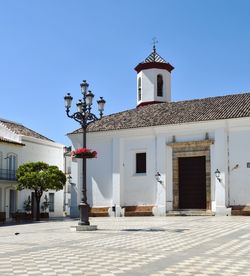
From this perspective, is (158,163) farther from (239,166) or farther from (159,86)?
(159,86)

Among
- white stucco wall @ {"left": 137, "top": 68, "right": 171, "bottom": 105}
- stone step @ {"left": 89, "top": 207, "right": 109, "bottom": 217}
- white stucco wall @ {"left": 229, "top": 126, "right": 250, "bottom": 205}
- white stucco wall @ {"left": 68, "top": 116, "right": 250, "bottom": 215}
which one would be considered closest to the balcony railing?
white stucco wall @ {"left": 68, "top": 116, "right": 250, "bottom": 215}

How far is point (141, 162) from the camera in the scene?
2997 centimetres

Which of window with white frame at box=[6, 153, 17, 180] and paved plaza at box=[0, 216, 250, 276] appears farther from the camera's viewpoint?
window with white frame at box=[6, 153, 17, 180]

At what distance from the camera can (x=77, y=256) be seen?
9164 mm

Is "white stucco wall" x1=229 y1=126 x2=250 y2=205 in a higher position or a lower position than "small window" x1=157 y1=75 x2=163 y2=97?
lower

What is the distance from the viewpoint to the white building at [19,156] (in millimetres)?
30661

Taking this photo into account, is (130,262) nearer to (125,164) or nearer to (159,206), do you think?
(159,206)

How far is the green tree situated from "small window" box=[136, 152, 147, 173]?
510cm

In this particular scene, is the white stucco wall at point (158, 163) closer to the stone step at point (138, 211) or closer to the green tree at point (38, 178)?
the stone step at point (138, 211)

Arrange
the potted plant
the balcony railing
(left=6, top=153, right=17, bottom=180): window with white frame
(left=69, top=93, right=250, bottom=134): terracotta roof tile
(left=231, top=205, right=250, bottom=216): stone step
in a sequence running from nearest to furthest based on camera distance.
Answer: (left=231, top=205, right=250, bottom=216): stone step, (left=69, top=93, right=250, bottom=134): terracotta roof tile, the balcony railing, (left=6, top=153, right=17, bottom=180): window with white frame, the potted plant

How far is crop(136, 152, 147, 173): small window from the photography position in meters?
29.9

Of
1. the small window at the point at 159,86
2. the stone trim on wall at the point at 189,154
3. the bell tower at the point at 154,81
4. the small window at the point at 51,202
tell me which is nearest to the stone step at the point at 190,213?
the stone trim on wall at the point at 189,154

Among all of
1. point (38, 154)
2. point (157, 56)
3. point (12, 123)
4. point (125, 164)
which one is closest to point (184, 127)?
point (125, 164)

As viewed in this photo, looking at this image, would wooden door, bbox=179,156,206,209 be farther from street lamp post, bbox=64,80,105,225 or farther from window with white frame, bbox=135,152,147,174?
street lamp post, bbox=64,80,105,225
